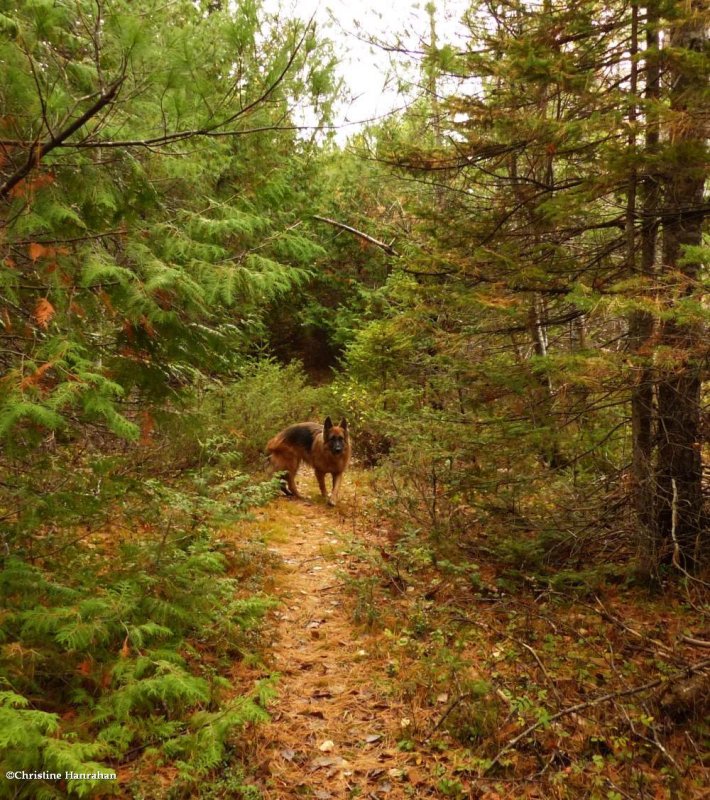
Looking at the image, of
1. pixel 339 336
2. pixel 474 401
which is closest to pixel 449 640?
pixel 474 401

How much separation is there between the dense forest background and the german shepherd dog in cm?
237

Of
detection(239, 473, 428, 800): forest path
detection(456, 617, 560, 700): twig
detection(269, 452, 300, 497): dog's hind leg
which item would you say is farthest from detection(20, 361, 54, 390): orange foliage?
detection(269, 452, 300, 497): dog's hind leg

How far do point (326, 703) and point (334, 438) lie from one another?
18.3 feet

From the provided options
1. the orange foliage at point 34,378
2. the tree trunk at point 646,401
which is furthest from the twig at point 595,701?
the orange foliage at point 34,378

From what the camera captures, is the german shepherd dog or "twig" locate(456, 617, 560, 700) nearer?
"twig" locate(456, 617, 560, 700)

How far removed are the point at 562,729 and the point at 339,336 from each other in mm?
16130

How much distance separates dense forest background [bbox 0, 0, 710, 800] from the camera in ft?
11.6

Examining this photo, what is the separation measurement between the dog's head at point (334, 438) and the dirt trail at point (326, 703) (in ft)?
8.30

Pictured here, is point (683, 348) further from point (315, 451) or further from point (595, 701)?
point (315, 451)

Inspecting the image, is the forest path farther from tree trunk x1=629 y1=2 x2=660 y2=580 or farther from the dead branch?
the dead branch

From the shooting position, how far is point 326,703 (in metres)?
4.48

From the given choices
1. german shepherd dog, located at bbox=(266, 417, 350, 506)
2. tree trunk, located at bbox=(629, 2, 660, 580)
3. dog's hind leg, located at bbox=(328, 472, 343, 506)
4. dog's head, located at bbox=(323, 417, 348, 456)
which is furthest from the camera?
dog's hind leg, located at bbox=(328, 472, 343, 506)

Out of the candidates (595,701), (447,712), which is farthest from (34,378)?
(595,701)

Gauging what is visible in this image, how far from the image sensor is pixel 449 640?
5070 mm
